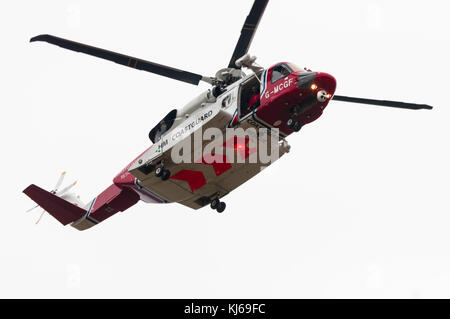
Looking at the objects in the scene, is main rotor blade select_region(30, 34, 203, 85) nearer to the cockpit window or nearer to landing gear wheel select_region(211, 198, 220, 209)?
the cockpit window

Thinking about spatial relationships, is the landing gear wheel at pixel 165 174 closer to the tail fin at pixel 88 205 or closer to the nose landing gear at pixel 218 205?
the nose landing gear at pixel 218 205

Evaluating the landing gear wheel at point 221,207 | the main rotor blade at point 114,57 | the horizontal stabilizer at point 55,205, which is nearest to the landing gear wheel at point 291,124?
the main rotor blade at point 114,57

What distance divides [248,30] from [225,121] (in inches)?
117

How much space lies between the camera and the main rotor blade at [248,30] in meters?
20.6

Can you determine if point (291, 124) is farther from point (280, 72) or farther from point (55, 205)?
point (55, 205)

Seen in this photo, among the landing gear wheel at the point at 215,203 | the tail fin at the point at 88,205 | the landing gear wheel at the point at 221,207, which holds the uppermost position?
the tail fin at the point at 88,205

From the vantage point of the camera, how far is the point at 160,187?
2356cm

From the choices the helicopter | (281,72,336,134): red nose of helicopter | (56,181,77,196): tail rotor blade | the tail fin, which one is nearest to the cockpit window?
the helicopter

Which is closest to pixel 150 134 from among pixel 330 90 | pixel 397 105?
pixel 330 90

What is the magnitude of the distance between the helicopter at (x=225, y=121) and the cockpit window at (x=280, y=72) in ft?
0.11

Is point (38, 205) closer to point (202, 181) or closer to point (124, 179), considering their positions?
point (124, 179)

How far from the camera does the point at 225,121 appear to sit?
20797 millimetres

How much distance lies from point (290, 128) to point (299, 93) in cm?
114

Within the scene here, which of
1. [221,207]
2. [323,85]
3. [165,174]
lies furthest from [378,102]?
[165,174]
